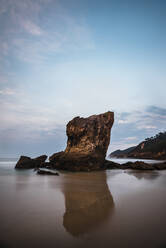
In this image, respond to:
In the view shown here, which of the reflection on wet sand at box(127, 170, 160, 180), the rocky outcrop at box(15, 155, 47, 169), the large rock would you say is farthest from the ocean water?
the rocky outcrop at box(15, 155, 47, 169)

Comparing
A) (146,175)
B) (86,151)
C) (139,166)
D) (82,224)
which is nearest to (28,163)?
(86,151)

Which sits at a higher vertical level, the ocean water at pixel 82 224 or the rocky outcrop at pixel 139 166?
the ocean water at pixel 82 224

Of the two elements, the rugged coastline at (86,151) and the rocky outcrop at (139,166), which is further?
the rocky outcrop at (139,166)

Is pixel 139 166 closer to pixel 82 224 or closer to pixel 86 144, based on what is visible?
pixel 86 144

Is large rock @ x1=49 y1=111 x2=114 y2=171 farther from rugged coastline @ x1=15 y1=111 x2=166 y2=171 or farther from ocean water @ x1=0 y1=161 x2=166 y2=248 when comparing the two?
ocean water @ x1=0 y1=161 x2=166 y2=248

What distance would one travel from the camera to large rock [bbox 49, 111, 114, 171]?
21297mm

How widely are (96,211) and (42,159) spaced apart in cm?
2661

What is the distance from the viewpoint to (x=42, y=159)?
2961 centimetres

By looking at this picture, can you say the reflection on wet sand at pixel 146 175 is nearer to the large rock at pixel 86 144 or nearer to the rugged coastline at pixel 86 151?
the rugged coastline at pixel 86 151

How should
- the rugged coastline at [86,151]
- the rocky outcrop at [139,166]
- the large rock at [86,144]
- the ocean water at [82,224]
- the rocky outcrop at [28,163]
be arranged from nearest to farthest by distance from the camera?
the ocean water at [82,224] < the large rock at [86,144] < the rugged coastline at [86,151] < the rocky outcrop at [139,166] < the rocky outcrop at [28,163]

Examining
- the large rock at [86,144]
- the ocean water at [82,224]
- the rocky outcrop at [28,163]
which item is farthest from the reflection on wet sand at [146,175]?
the rocky outcrop at [28,163]

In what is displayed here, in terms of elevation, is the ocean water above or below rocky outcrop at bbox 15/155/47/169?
below

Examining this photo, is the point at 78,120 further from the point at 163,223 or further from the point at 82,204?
the point at 163,223

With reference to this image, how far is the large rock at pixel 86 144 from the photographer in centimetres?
2130
